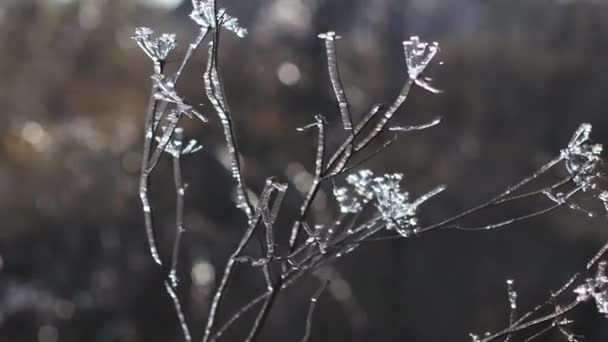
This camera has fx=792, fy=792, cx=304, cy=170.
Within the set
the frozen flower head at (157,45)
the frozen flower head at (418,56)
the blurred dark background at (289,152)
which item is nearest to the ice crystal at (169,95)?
the frozen flower head at (157,45)

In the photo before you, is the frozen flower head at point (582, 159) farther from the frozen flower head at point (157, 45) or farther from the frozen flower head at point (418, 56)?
the frozen flower head at point (157, 45)

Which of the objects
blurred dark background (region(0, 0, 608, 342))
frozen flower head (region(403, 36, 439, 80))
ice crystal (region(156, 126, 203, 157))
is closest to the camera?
frozen flower head (region(403, 36, 439, 80))

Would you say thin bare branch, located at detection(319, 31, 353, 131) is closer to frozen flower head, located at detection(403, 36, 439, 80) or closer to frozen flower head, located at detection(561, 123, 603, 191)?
frozen flower head, located at detection(403, 36, 439, 80)

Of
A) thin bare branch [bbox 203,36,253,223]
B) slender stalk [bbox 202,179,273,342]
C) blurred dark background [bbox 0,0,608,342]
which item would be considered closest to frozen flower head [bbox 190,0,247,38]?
thin bare branch [bbox 203,36,253,223]

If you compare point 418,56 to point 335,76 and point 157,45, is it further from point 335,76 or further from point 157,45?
point 157,45

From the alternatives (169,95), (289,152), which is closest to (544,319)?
(169,95)

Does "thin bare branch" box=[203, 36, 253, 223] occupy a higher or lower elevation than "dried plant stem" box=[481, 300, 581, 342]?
higher

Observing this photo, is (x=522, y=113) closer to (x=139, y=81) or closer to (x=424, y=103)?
(x=424, y=103)
